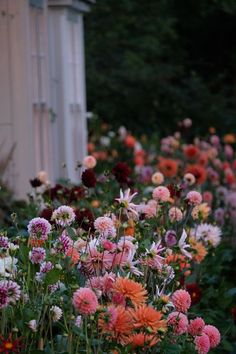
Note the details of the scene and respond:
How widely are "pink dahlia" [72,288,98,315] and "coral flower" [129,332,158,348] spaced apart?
0.18 metres

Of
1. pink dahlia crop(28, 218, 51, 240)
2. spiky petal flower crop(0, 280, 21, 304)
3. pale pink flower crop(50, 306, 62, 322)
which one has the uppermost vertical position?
pink dahlia crop(28, 218, 51, 240)

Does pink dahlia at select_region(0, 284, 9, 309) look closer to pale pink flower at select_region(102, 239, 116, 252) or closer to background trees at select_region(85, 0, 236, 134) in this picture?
pale pink flower at select_region(102, 239, 116, 252)

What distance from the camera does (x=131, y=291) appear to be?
11.8 ft

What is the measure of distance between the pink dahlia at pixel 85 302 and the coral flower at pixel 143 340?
182 millimetres

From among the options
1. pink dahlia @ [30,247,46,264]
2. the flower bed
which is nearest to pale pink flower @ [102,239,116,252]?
the flower bed

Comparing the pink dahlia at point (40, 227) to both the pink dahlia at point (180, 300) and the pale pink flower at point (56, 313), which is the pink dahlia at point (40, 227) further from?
the pink dahlia at point (180, 300)

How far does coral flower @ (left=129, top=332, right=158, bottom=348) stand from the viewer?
11.5 ft

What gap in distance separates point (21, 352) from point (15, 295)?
25cm

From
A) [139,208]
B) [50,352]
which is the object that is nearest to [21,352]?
[50,352]

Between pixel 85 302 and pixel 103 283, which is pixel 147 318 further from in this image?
pixel 103 283

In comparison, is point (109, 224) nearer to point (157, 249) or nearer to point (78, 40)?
point (157, 249)

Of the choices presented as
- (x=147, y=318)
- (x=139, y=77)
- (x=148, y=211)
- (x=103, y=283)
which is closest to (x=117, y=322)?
(x=147, y=318)

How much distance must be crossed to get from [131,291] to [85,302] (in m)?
0.22

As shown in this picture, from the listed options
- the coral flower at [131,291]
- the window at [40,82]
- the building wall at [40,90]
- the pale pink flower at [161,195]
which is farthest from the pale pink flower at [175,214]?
the window at [40,82]
